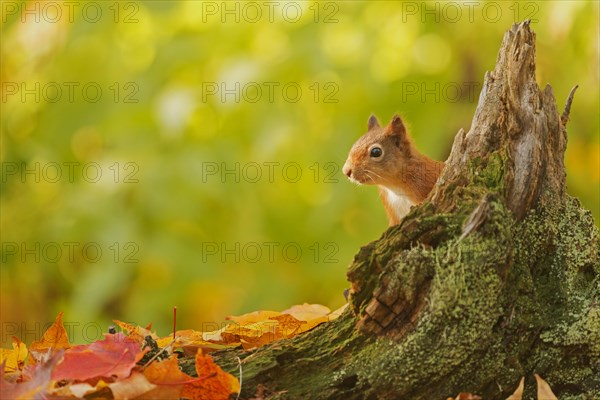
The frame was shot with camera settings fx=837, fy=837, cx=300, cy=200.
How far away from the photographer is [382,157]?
2.44 metres

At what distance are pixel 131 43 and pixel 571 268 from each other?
2555 millimetres

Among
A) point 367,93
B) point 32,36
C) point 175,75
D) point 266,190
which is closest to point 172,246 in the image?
point 266,190

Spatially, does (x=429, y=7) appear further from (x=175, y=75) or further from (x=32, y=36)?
(x=32, y=36)

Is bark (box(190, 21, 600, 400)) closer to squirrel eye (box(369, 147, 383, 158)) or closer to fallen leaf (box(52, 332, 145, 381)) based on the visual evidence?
fallen leaf (box(52, 332, 145, 381))

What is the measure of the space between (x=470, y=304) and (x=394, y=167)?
1.24 meters

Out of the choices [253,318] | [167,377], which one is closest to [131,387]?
[167,377]

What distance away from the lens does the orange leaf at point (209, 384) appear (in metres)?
1.18

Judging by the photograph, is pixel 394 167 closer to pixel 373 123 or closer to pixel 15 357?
pixel 373 123

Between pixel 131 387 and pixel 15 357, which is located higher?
pixel 15 357

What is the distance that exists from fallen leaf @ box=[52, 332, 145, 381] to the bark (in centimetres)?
18

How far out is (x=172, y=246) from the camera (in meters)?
3.04

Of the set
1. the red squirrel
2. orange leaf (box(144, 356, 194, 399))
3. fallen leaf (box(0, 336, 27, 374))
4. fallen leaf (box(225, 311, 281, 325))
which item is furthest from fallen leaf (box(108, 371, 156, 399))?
the red squirrel

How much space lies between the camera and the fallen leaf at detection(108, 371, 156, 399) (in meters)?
1.14

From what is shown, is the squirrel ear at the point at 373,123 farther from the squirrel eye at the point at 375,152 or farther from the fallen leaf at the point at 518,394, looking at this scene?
the fallen leaf at the point at 518,394
